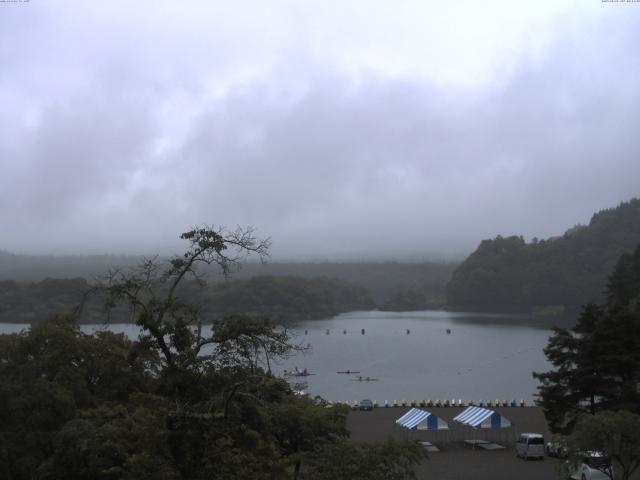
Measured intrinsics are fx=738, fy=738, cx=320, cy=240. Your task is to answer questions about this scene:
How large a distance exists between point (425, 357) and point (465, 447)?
139 ft

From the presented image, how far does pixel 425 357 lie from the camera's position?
62.6 metres

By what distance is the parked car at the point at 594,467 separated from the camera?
12812 millimetres

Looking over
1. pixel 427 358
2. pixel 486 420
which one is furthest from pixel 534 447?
pixel 427 358

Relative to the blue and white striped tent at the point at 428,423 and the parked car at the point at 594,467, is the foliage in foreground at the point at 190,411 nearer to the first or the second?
the parked car at the point at 594,467

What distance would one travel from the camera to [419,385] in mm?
45406

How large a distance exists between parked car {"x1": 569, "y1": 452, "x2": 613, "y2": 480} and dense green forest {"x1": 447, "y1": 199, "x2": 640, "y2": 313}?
9694 cm

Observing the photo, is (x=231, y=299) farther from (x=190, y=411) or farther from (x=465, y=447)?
(x=190, y=411)

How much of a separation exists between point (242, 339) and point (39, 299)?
8582cm

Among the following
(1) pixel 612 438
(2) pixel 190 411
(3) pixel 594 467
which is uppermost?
(2) pixel 190 411

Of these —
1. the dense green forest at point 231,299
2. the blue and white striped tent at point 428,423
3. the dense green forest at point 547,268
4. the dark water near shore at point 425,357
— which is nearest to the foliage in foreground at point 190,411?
the blue and white striped tent at point 428,423

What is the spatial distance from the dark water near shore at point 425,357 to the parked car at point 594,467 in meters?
8.49

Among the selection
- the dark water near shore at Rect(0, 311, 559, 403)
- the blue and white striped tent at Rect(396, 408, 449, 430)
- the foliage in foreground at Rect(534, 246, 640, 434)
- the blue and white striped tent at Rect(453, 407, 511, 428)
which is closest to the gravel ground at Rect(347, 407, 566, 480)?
the blue and white striped tent at Rect(396, 408, 449, 430)

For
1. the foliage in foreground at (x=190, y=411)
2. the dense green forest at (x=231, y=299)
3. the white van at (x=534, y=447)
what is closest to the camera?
the foliage in foreground at (x=190, y=411)

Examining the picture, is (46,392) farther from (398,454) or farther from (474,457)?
(474,457)
